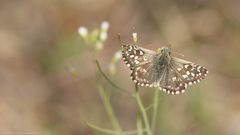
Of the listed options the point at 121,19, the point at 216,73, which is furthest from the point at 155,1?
the point at 216,73

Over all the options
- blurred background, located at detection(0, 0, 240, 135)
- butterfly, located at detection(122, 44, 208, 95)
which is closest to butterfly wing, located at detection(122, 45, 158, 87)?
butterfly, located at detection(122, 44, 208, 95)

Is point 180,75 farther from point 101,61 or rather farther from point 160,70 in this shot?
point 101,61

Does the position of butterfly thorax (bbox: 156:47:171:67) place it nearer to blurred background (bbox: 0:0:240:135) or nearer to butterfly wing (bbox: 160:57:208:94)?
butterfly wing (bbox: 160:57:208:94)

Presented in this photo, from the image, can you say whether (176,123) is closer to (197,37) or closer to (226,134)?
(226,134)

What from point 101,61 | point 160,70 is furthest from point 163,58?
point 101,61

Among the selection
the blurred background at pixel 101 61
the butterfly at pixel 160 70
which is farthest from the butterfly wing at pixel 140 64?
the blurred background at pixel 101 61
